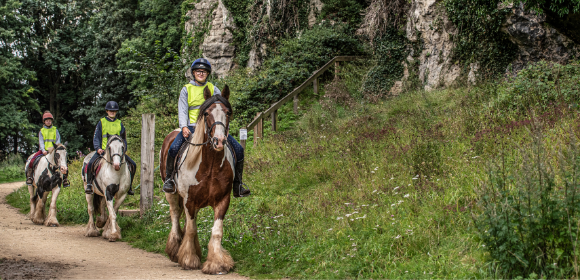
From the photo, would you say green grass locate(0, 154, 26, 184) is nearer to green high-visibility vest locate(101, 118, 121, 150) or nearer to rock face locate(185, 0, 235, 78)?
rock face locate(185, 0, 235, 78)

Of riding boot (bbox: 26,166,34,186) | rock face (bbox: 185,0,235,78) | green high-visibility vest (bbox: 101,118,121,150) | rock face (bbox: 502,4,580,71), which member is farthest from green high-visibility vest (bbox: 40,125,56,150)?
rock face (bbox: 185,0,235,78)

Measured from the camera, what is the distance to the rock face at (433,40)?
1488 centimetres

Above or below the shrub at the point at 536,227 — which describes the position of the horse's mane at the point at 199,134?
above

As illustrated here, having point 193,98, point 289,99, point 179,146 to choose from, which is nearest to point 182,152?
point 179,146

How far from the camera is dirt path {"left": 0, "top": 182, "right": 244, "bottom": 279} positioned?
5.98m

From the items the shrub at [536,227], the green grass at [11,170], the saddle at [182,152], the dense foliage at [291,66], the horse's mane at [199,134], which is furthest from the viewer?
the green grass at [11,170]

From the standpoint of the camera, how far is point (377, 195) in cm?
761

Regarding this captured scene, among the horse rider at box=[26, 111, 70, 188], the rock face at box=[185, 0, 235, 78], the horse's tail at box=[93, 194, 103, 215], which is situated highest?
the rock face at box=[185, 0, 235, 78]

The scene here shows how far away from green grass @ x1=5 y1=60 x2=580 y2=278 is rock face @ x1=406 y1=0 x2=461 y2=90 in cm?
181

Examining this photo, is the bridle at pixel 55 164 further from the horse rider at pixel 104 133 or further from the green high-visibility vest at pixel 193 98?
the green high-visibility vest at pixel 193 98

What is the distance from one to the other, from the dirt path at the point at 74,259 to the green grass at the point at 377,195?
724 millimetres

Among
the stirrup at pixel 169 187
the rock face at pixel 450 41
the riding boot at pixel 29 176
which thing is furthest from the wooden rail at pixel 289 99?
the stirrup at pixel 169 187

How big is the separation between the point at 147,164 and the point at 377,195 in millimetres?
5968

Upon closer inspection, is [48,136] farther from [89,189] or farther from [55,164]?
[89,189]
